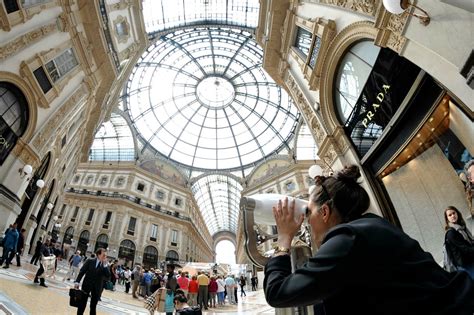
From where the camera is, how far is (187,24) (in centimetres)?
2359

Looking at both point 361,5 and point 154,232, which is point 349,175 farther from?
point 154,232

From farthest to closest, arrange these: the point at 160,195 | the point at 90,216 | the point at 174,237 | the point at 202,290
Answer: the point at 160,195, the point at 174,237, the point at 90,216, the point at 202,290

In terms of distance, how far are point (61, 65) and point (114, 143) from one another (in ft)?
85.3

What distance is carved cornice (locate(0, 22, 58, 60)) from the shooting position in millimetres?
7448

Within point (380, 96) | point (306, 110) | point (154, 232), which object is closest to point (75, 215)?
point (154, 232)

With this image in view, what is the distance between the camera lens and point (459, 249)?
263cm

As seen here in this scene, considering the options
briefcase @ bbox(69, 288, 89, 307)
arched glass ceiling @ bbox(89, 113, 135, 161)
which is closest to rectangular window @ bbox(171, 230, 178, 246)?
arched glass ceiling @ bbox(89, 113, 135, 161)

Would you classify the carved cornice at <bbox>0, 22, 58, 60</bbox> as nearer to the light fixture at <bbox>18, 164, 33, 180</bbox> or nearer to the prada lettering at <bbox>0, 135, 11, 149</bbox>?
the prada lettering at <bbox>0, 135, 11, 149</bbox>

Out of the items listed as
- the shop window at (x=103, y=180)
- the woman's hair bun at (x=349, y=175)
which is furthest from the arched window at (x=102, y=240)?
the woman's hair bun at (x=349, y=175)

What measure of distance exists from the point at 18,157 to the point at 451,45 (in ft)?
41.7

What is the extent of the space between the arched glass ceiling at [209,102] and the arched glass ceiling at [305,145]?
1660mm

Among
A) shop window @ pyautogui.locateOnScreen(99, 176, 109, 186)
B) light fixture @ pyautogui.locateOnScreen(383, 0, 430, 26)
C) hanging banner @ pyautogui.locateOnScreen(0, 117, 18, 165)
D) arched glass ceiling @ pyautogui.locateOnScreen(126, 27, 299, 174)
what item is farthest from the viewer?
shop window @ pyautogui.locateOnScreen(99, 176, 109, 186)

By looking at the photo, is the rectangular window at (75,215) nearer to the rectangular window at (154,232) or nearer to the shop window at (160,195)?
the rectangular window at (154,232)

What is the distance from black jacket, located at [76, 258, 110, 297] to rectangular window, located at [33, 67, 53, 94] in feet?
25.4
